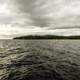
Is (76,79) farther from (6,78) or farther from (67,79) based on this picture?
(6,78)

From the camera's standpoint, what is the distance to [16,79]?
1071 cm

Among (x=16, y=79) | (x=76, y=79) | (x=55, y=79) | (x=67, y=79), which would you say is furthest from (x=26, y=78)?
(x=76, y=79)

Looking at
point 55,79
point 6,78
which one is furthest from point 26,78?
point 55,79

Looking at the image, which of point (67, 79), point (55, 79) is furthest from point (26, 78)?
point (67, 79)

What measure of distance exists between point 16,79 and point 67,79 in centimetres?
541

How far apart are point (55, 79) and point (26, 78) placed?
3116 mm

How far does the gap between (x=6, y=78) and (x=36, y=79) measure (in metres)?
3.25

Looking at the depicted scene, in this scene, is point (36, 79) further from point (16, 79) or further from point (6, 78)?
point (6, 78)

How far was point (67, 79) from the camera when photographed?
432 inches

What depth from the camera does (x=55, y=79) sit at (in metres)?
11.0

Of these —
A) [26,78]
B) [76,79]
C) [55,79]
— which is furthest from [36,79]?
[76,79]

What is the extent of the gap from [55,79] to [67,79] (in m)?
1.29

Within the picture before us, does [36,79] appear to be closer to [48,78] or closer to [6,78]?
[48,78]

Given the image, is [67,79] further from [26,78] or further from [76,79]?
[26,78]
